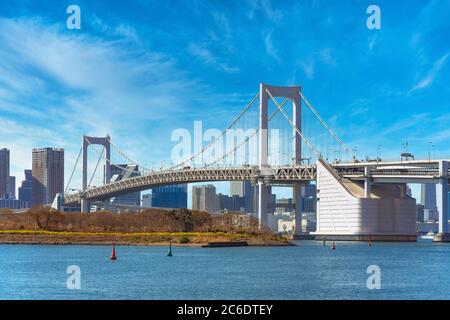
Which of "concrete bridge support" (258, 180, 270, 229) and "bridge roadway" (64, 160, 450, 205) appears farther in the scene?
"concrete bridge support" (258, 180, 270, 229)

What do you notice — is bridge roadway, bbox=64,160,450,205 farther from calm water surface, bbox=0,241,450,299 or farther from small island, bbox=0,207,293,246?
calm water surface, bbox=0,241,450,299

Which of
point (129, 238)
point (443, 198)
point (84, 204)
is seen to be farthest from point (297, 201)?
point (84, 204)

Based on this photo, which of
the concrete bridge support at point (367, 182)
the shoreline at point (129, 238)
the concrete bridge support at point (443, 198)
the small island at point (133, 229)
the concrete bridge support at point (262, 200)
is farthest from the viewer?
the concrete bridge support at point (262, 200)

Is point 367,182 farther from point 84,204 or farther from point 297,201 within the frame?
point 84,204

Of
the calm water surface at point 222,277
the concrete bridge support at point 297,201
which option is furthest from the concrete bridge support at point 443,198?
the calm water surface at point 222,277

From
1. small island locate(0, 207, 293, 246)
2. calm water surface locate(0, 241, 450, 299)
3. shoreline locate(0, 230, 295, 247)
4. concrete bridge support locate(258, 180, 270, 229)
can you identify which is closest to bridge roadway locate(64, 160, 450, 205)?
concrete bridge support locate(258, 180, 270, 229)

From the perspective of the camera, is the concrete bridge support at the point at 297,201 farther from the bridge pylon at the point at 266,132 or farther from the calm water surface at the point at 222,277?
the calm water surface at the point at 222,277
